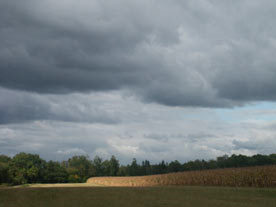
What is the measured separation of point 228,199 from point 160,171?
3494 inches

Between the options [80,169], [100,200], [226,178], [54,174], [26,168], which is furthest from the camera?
[80,169]

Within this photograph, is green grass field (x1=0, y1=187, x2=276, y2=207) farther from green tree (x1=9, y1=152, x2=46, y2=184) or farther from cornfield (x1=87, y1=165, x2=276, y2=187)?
green tree (x1=9, y1=152, x2=46, y2=184)

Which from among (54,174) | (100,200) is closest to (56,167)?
(54,174)

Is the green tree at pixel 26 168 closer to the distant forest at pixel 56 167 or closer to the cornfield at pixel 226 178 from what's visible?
the distant forest at pixel 56 167

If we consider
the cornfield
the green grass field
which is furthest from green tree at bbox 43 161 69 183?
the green grass field

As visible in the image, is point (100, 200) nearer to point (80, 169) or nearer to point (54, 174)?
point (54, 174)

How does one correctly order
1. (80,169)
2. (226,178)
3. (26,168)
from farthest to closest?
1. (80,169)
2. (26,168)
3. (226,178)

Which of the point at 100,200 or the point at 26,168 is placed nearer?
the point at 100,200

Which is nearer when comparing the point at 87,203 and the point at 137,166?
the point at 87,203

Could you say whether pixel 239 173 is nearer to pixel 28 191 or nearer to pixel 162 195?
pixel 162 195

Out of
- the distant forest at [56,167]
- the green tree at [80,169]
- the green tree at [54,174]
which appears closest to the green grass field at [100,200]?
the distant forest at [56,167]

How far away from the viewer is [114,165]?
11012 centimetres

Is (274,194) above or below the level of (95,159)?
below

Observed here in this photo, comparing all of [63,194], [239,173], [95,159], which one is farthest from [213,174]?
[95,159]
